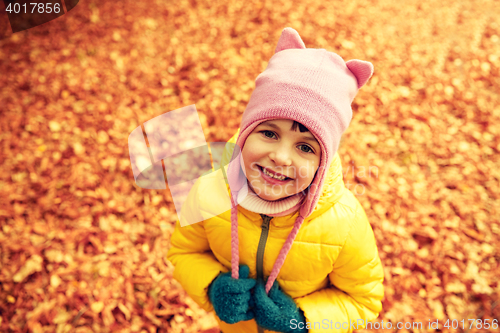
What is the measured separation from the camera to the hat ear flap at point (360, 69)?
56.6 inches

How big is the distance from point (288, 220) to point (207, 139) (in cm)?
249

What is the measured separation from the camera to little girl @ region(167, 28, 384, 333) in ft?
4.43

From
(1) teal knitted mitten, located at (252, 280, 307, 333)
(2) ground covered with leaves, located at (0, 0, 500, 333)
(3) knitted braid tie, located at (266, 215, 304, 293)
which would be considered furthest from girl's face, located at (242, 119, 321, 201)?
(2) ground covered with leaves, located at (0, 0, 500, 333)

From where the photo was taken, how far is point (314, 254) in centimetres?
158

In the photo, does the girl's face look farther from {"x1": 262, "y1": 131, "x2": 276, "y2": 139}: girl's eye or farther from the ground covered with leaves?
the ground covered with leaves

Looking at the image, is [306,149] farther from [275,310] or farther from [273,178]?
[275,310]

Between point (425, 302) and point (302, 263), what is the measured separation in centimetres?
194

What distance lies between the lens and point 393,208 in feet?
11.1

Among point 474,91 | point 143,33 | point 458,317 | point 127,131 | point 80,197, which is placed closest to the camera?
point 458,317

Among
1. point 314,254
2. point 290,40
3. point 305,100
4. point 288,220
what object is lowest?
point 314,254

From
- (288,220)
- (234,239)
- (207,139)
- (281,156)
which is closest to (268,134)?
(281,156)

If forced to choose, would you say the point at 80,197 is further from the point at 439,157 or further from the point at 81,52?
the point at 439,157

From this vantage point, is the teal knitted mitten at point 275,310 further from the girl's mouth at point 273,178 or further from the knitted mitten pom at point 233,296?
the girl's mouth at point 273,178

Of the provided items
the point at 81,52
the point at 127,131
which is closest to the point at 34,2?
the point at 81,52
